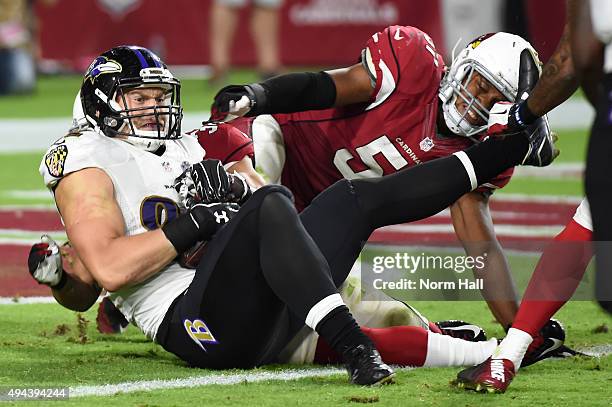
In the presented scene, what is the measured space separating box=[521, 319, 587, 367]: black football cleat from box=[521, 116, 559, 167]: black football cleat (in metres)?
0.54

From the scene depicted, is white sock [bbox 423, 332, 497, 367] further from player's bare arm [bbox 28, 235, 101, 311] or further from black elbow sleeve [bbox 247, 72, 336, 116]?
player's bare arm [bbox 28, 235, 101, 311]

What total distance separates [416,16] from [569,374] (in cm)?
1163

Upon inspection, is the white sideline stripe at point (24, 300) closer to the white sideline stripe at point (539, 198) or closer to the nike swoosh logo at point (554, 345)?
the nike swoosh logo at point (554, 345)

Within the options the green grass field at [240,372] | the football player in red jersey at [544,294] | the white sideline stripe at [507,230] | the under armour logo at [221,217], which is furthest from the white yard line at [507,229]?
the under armour logo at [221,217]

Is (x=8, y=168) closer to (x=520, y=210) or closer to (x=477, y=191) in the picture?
(x=520, y=210)

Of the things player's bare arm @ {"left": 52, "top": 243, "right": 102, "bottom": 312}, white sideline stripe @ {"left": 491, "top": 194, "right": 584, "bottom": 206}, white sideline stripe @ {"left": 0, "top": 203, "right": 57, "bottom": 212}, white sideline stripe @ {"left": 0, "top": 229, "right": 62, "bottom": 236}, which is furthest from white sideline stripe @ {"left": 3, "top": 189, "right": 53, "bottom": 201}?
player's bare arm @ {"left": 52, "top": 243, "right": 102, "bottom": 312}

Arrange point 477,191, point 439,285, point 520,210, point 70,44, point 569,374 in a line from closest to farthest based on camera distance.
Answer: point 569,374, point 477,191, point 439,285, point 520,210, point 70,44

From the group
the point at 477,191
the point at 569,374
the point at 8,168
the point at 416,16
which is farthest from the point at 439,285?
the point at 416,16

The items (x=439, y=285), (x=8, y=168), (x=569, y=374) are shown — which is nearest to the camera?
(x=569, y=374)

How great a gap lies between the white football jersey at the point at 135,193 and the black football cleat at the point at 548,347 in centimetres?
111

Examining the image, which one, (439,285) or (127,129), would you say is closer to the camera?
(127,129)

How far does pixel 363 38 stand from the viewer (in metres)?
15.6

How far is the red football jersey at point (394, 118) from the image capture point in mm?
4824

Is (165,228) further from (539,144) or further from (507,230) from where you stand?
(507,230)
